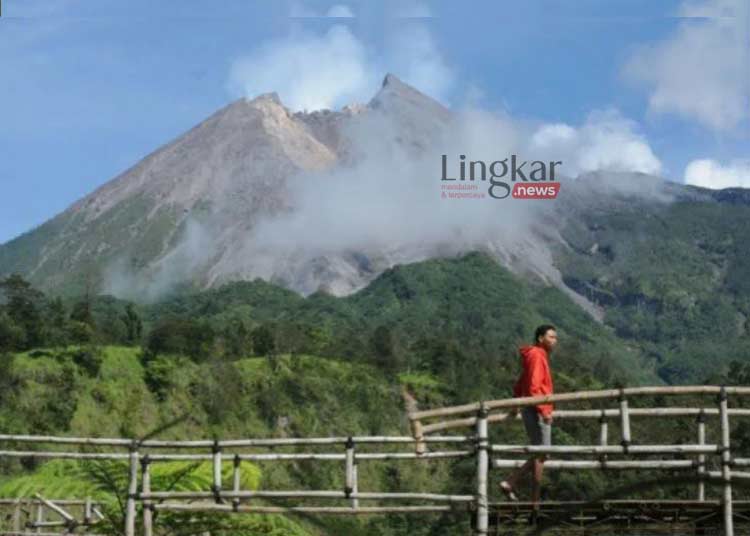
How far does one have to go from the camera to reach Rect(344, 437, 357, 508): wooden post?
660cm

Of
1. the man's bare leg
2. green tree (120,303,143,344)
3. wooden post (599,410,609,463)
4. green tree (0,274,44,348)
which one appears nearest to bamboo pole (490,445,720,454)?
wooden post (599,410,609,463)

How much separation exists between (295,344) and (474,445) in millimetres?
66170

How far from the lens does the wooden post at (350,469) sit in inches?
260

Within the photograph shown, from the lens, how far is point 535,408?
7.07 m

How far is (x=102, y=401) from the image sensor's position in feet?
182

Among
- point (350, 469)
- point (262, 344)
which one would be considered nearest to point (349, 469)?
point (350, 469)

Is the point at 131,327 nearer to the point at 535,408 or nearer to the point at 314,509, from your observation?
the point at 535,408

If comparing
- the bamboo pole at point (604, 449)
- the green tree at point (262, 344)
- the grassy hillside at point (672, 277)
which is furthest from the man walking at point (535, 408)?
the grassy hillside at point (672, 277)

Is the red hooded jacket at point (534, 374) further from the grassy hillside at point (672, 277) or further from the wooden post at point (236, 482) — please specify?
the grassy hillside at point (672, 277)

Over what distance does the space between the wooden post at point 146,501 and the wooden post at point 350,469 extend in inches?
44.6

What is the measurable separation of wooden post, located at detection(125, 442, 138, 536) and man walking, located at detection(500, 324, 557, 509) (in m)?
2.04

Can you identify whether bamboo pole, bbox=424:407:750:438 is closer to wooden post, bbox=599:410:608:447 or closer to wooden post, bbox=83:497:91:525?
wooden post, bbox=599:410:608:447

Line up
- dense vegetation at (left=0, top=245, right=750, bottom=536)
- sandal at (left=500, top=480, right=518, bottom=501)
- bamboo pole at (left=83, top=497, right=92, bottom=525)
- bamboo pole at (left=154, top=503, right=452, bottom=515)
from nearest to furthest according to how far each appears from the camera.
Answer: bamboo pole at (left=154, top=503, right=452, bottom=515) < sandal at (left=500, top=480, right=518, bottom=501) < bamboo pole at (left=83, top=497, right=92, bottom=525) < dense vegetation at (left=0, top=245, right=750, bottom=536)

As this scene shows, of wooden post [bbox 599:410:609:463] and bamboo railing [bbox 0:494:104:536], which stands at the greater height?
wooden post [bbox 599:410:609:463]
